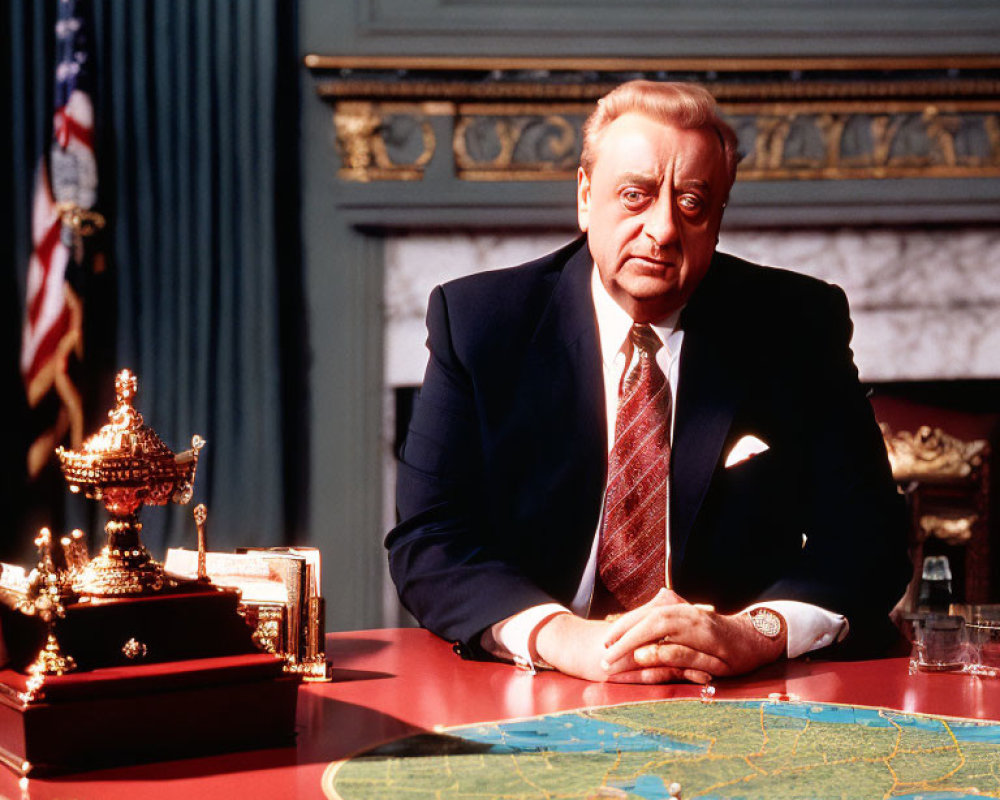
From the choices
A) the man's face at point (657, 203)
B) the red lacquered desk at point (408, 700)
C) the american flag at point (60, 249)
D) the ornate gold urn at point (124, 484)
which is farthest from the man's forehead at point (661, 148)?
the american flag at point (60, 249)

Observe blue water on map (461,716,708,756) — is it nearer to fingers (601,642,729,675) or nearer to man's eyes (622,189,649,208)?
fingers (601,642,729,675)

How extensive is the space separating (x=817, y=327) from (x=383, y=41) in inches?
82.5

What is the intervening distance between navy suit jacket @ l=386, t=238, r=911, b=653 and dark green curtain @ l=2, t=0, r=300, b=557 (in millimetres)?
1743

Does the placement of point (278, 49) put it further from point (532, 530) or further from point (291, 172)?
point (532, 530)

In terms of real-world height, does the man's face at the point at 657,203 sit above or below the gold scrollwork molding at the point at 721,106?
below

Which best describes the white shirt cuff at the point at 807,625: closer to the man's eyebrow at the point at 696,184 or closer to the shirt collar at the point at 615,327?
the shirt collar at the point at 615,327

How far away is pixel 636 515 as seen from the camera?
202cm

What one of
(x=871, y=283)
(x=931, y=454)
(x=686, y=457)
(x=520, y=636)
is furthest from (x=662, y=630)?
(x=871, y=283)

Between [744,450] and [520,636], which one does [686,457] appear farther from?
[520,636]

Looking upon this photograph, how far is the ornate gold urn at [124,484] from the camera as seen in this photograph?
1350mm

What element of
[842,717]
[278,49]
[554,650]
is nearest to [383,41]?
[278,49]

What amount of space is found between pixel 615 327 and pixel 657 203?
0.27 metres

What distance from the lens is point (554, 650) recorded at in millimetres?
1685

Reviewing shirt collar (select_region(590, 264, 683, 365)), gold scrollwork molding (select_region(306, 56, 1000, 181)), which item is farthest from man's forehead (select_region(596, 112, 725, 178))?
gold scrollwork molding (select_region(306, 56, 1000, 181))
